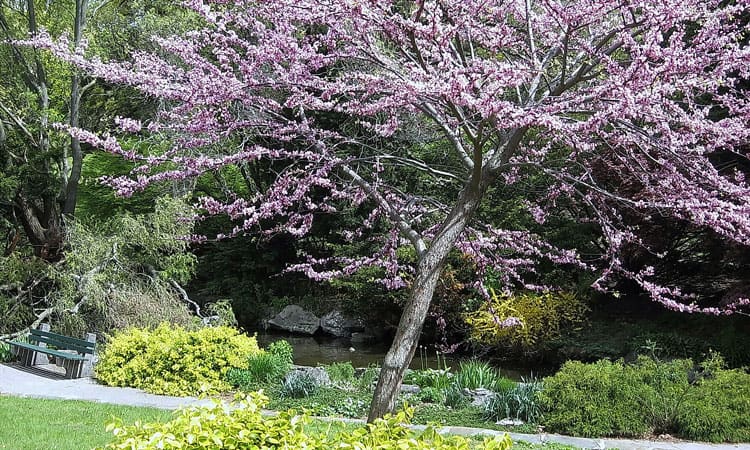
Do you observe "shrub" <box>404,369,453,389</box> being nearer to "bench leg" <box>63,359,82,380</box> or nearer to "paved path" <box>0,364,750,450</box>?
"paved path" <box>0,364,750,450</box>

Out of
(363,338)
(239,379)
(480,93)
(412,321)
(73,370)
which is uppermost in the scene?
(480,93)

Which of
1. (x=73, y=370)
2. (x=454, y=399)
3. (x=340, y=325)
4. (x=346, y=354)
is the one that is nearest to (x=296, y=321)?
(x=340, y=325)

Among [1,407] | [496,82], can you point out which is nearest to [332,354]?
[1,407]

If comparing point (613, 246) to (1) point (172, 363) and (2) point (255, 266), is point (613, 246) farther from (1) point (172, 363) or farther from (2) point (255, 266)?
(2) point (255, 266)

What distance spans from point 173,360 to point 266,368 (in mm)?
1067

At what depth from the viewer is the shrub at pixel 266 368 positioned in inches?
333

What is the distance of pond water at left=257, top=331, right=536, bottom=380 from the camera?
1233cm

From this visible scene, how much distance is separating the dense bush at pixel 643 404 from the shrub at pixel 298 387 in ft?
8.16

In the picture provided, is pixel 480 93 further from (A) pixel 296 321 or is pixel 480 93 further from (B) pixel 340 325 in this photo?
(A) pixel 296 321

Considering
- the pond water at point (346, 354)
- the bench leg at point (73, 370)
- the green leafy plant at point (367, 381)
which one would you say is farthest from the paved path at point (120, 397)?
the pond water at point (346, 354)

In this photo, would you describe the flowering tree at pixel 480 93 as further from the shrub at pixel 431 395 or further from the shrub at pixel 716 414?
the shrub at pixel 431 395

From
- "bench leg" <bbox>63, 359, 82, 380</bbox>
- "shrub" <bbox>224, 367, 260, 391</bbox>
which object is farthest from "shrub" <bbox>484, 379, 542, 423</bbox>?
"bench leg" <bbox>63, 359, 82, 380</bbox>

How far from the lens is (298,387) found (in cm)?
767

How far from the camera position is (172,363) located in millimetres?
8336
